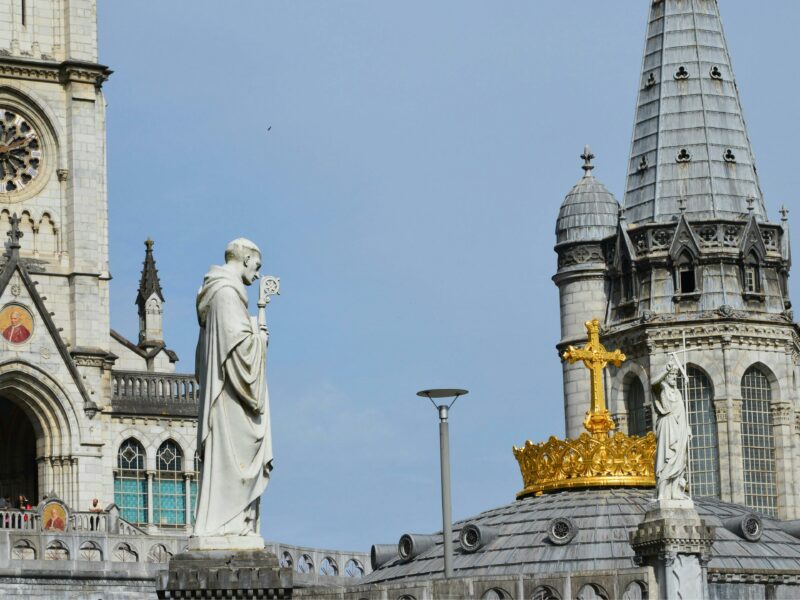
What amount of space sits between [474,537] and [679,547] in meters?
13.9

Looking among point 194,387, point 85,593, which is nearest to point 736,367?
point 194,387

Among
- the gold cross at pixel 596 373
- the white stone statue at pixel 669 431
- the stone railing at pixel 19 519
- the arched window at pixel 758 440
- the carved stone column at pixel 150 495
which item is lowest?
the white stone statue at pixel 669 431

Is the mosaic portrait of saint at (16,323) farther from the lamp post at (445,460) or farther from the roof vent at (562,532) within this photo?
the lamp post at (445,460)

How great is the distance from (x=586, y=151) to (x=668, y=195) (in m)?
4.37

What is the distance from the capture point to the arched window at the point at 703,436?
108 metres

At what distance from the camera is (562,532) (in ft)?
147

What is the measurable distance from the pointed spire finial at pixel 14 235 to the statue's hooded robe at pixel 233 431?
185ft

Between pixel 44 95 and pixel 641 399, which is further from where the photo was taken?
pixel 641 399

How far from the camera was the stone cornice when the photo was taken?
272 ft

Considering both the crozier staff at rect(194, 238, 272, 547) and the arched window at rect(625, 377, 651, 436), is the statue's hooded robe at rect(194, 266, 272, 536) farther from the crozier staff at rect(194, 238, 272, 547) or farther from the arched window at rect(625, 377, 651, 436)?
the arched window at rect(625, 377, 651, 436)

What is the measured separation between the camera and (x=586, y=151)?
113 m

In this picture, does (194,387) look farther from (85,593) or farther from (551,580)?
(551,580)

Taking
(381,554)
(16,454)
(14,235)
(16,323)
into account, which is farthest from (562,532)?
(16,454)

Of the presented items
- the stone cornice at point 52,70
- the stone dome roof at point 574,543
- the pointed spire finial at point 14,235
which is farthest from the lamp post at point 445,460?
the stone cornice at point 52,70
